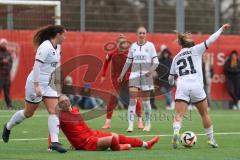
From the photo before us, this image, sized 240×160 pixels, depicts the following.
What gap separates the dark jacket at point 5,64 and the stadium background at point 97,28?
3.34 feet

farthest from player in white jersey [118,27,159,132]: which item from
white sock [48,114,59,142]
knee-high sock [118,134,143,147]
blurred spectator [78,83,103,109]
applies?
blurred spectator [78,83,103,109]

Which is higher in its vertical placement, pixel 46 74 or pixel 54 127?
pixel 46 74

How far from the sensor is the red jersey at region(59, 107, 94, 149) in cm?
1365

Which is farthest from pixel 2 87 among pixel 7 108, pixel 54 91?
pixel 54 91

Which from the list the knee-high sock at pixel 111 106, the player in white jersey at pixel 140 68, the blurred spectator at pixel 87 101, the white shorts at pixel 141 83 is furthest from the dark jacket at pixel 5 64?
the white shorts at pixel 141 83

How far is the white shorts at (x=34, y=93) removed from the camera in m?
13.8

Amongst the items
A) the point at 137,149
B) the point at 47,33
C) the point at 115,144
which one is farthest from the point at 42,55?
the point at 137,149

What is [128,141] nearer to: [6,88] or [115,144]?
[115,144]

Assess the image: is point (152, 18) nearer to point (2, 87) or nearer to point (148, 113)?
point (2, 87)

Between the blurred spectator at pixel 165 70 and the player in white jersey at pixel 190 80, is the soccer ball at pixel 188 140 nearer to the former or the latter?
the player in white jersey at pixel 190 80

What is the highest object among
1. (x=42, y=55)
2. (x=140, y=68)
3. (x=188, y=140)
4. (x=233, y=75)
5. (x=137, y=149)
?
(x=42, y=55)

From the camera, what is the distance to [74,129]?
13.6 metres

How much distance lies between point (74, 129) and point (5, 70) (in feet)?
48.9

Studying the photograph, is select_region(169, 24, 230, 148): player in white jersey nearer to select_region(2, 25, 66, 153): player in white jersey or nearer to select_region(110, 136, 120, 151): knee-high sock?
select_region(110, 136, 120, 151): knee-high sock
